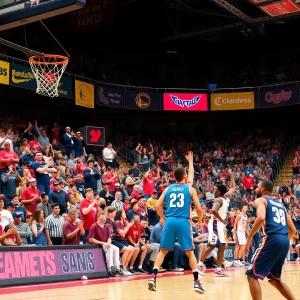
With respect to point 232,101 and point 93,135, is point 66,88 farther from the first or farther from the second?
point 232,101

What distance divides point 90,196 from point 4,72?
377 inches

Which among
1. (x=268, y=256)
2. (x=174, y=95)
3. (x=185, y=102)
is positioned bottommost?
(x=268, y=256)

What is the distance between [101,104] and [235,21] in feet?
26.9

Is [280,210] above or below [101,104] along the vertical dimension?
below

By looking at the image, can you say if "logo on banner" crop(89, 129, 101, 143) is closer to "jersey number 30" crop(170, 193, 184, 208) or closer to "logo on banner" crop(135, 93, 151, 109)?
"logo on banner" crop(135, 93, 151, 109)

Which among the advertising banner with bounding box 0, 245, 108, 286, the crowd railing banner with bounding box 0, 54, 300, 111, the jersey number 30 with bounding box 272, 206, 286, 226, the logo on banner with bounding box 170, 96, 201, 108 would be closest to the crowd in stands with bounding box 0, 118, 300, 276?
the advertising banner with bounding box 0, 245, 108, 286

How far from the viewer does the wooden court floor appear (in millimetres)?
9484

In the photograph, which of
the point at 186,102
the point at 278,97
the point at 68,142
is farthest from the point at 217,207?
the point at 278,97

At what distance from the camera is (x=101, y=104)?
93.9 feet

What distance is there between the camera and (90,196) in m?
14.9

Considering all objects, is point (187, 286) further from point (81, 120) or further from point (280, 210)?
point (81, 120)

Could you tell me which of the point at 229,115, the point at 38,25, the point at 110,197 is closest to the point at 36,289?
the point at 110,197

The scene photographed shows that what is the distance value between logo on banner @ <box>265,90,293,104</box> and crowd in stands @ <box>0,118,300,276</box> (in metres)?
4.20

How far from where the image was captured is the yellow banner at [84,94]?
26.6 meters
